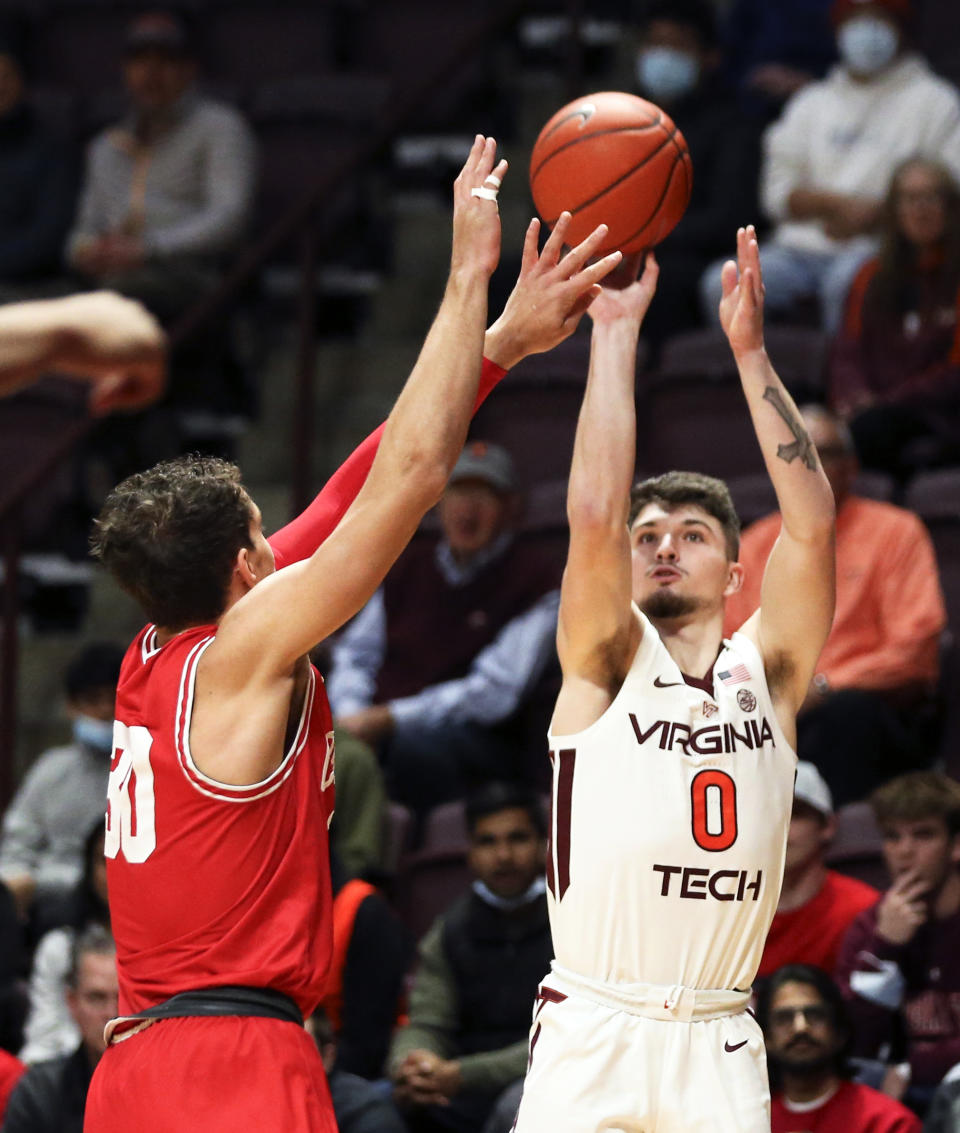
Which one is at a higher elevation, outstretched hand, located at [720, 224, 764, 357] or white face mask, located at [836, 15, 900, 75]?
white face mask, located at [836, 15, 900, 75]

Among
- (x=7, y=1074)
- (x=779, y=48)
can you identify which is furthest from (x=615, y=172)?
(x=779, y=48)

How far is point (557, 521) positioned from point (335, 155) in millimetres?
3035

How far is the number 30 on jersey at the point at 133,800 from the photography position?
11.2 feet

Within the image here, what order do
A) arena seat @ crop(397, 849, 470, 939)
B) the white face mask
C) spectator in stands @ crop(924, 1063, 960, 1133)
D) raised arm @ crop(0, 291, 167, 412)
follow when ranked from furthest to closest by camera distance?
the white face mask
arena seat @ crop(397, 849, 470, 939)
spectator in stands @ crop(924, 1063, 960, 1133)
raised arm @ crop(0, 291, 167, 412)

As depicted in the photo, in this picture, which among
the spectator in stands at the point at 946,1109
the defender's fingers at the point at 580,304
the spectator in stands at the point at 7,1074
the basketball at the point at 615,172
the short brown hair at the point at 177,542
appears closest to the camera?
the short brown hair at the point at 177,542

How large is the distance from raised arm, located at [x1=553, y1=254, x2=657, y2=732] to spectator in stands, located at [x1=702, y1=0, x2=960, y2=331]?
13.7ft

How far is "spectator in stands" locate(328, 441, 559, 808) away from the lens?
6.66 m

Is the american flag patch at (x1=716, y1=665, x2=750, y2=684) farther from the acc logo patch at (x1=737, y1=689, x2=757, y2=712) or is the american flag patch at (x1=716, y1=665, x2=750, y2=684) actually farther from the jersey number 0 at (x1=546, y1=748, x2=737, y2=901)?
the jersey number 0 at (x1=546, y1=748, x2=737, y2=901)

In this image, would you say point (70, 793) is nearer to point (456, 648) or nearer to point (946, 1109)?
point (456, 648)

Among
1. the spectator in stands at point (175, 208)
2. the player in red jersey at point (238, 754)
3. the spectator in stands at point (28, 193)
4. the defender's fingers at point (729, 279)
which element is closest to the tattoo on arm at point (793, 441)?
the defender's fingers at point (729, 279)

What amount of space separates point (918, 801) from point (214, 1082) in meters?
2.73

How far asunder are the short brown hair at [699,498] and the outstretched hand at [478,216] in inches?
36.5

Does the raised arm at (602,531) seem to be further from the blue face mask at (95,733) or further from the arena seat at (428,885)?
the blue face mask at (95,733)

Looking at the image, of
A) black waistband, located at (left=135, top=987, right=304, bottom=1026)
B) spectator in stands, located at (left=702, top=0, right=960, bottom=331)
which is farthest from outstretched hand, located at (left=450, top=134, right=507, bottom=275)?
spectator in stands, located at (left=702, top=0, right=960, bottom=331)
